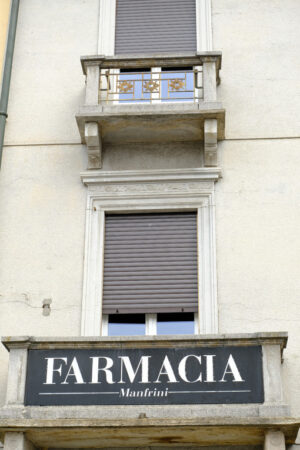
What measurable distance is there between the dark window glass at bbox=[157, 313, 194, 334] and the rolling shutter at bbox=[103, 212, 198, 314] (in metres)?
0.13

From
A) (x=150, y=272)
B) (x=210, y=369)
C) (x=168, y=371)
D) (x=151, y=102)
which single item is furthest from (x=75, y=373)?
(x=151, y=102)

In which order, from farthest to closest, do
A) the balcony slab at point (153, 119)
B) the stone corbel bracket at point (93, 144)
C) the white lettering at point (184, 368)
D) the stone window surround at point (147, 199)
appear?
the stone corbel bracket at point (93, 144) < the balcony slab at point (153, 119) < the stone window surround at point (147, 199) < the white lettering at point (184, 368)

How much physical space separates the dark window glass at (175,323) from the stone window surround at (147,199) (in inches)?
23.9

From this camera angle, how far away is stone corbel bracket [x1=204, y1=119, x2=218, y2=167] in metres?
13.5

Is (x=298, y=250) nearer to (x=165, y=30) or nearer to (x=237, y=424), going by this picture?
(x=237, y=424)

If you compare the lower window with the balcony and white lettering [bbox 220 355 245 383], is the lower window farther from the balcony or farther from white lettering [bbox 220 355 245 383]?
the balcony

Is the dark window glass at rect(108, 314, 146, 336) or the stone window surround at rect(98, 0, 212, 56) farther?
the stone window surround at rect(98, 0, 212, 56)

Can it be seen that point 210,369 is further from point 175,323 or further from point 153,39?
point 153,39

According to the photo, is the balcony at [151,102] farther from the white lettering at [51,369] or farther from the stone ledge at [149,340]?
the white lettering at [51,369]

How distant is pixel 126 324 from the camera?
1295 centimetres

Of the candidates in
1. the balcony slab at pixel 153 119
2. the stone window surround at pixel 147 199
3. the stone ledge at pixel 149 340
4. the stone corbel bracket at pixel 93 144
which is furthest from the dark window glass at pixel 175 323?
the balcony slab at pixel 153 119

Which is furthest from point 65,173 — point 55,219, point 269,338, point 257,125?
point 269,338

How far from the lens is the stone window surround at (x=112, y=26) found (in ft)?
49.1

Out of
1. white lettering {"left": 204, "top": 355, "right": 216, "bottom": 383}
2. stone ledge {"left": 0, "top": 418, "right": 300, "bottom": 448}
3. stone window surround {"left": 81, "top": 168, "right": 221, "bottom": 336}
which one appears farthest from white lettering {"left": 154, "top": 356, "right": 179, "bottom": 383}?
stone window surround {"left": 81, "top": 168, "right": 221, "bottom": 336}
